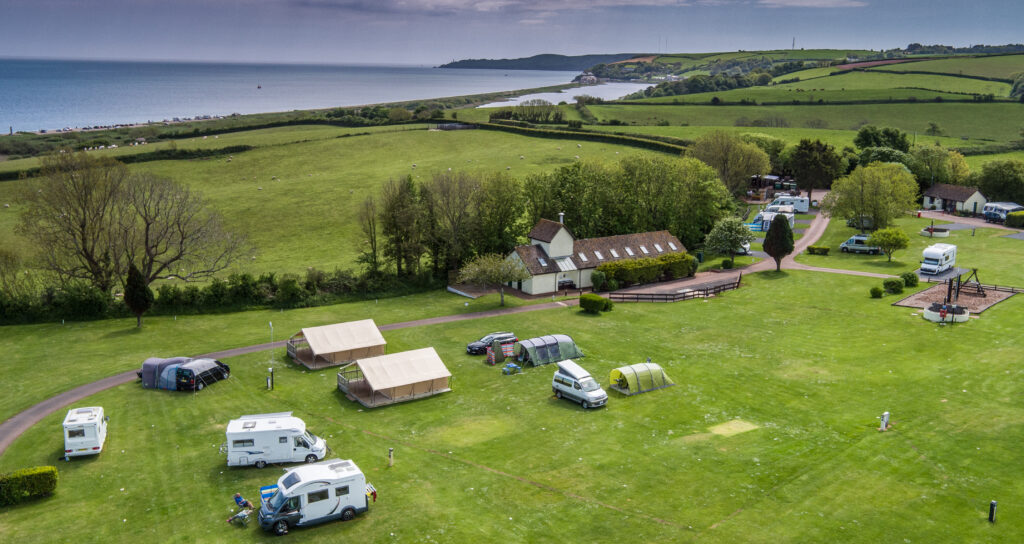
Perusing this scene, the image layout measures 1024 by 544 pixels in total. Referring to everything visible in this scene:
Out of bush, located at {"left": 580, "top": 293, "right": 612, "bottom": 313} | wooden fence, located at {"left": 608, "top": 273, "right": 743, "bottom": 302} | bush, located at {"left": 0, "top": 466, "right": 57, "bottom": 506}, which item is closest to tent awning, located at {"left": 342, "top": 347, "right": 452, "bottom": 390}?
bush, located at {"left": 0, "top": 466, "right": 57, "bottom": 506}

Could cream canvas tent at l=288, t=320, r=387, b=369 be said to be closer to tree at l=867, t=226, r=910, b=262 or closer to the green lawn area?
the green lawn area

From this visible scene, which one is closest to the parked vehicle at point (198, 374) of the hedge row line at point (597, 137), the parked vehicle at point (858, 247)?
the parked vehicle at point (858, 247)

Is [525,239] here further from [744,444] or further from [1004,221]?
[1004,221]

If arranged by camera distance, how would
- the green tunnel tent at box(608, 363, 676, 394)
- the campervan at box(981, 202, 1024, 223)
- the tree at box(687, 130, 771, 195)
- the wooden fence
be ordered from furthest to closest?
the tree at box(687, 130, 771, 195), the campervan at box(981, 202, 1024, 223), the wooden fence, the green tunnel tent at box(608, 363, 676, 394)

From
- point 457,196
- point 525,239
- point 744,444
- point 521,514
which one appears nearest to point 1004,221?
point 525,239

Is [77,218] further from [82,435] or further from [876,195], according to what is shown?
[876,195]

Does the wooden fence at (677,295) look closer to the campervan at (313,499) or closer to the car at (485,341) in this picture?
the car at (485,341)
